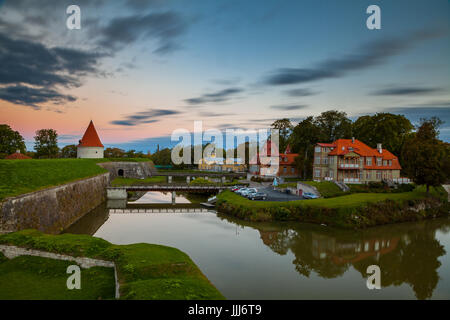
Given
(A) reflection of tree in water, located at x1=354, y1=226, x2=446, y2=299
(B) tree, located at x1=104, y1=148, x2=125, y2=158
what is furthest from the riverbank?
(B) tree, located at x1=104, y1=148, x2=125, y2=158

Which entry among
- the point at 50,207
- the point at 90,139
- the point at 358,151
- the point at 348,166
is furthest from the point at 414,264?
the point at 90,139

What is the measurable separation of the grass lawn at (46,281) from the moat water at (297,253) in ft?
19.7

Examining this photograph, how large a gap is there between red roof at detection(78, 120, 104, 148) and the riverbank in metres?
38.1

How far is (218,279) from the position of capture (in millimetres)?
16312

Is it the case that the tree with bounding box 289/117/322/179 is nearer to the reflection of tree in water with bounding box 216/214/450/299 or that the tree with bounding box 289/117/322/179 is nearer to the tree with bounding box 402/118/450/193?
the tree with bounding box 402/118/450/193

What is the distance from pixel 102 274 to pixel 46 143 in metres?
61.6

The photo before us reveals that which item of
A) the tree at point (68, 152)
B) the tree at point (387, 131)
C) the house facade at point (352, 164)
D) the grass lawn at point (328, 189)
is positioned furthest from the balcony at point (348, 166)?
the tree at point (68, 152)

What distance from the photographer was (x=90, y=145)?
60594mm

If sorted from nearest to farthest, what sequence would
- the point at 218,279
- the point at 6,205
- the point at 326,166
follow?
the point at 218,279 → the point at 6,205 → the point at 326,166

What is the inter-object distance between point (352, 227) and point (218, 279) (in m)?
18.5

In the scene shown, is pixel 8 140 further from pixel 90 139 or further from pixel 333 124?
pixel 333 124

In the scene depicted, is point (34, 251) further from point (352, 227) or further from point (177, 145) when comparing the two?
point (177, 145)

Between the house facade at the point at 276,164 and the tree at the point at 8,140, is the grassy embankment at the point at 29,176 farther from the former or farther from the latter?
the house facade at the point at 276,164

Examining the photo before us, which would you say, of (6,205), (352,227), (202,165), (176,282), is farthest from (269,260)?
(202,165)
